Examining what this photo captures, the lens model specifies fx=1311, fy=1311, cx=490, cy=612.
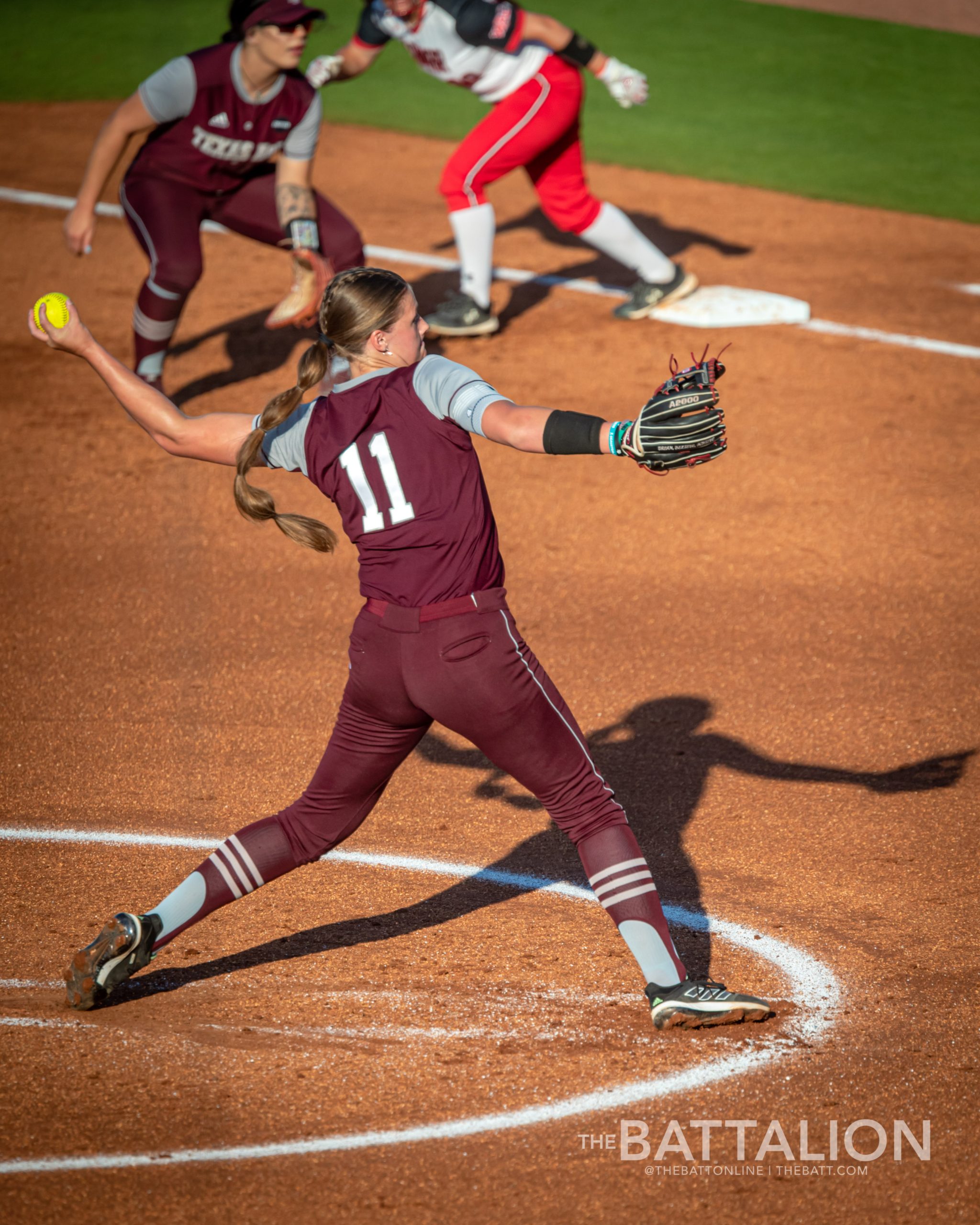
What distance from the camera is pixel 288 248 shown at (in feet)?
24.1

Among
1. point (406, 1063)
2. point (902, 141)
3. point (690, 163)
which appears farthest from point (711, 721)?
point (902, 141)

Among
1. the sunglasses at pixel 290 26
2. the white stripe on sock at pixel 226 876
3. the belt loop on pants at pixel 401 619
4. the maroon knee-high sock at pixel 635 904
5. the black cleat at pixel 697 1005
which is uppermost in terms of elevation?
the sunglasses at pixel 290 26

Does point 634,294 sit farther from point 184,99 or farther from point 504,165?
point 184,99

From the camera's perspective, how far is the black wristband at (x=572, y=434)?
2.94m

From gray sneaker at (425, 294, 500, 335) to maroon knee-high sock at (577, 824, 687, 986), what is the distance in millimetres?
5486

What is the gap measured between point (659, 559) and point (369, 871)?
8.58 feet

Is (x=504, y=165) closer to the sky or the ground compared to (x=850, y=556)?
closer to the sky

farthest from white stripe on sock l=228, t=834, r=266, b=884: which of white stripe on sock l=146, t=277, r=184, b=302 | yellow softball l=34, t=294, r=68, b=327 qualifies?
white stripe on sock l=146, t=277, r=184, b=302

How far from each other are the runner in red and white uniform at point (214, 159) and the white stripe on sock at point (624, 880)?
4.16 meters

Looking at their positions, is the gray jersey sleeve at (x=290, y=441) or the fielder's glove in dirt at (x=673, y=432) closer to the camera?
the fielder's glove in dirt at (x=673, y=432)

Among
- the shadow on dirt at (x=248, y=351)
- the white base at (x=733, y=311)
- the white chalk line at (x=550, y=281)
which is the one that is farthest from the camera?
the white base at (x=733, y=311)

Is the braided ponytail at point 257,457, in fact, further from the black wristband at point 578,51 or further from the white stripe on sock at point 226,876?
the black wristband at point 578,51

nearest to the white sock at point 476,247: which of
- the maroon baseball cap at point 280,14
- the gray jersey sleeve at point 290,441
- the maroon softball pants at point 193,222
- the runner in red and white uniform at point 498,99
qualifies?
the runner in red and white uniform at point 498,99

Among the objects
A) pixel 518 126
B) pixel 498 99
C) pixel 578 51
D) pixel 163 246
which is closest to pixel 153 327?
pixel 163 246
